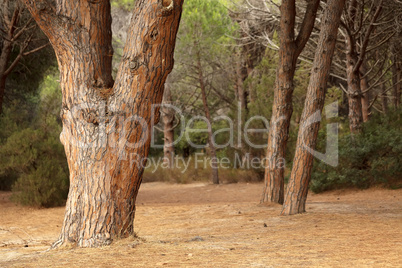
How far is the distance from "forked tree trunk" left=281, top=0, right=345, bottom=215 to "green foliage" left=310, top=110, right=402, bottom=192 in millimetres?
4870

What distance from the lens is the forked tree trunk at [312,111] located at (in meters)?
7.02

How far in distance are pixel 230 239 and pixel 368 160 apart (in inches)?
310

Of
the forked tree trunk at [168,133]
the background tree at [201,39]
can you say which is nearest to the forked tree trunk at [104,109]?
the background tree at [201,39]

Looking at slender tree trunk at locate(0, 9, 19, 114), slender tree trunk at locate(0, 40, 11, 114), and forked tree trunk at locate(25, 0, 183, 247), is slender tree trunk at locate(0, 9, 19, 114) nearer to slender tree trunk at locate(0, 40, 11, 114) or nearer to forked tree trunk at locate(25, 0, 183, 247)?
slender tree trunk at locate(0, 40, 11, 114)

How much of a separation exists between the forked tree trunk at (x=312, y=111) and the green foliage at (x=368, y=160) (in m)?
4.87

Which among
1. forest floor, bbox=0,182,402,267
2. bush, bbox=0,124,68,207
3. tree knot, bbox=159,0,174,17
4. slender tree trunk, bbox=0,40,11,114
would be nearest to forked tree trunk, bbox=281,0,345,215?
forest floor, bbox=0,182,402,267

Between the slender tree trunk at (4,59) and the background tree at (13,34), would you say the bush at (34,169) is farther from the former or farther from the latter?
the background tree at (13,34)

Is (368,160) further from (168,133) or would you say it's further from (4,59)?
(4,59)

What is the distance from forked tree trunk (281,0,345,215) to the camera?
7.02 meters

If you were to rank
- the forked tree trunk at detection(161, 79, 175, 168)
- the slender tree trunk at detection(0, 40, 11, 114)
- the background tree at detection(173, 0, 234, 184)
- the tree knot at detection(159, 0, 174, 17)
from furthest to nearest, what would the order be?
the forked tree trunk at detection(161, 79, 175, 168) → the background tree at detection(173, 0, 234, 184) → the slender tree trunk at detection(0, 40, 11, 114) → the tree knot at detection(159, 0, 174, 17)

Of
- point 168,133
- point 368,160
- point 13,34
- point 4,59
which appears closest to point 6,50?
point 4,59

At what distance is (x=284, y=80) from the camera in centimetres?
866

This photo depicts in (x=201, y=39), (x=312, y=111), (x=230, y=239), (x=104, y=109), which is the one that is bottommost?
(x=230, y=239)

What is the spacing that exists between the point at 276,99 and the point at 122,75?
461 centimetres
